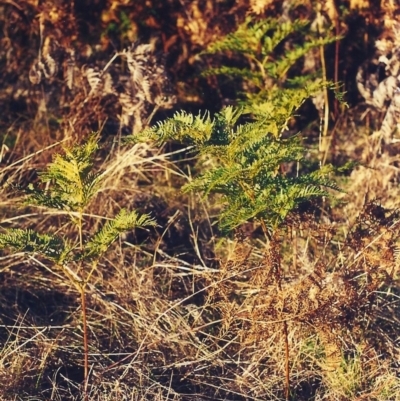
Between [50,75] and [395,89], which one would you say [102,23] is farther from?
[395,89]

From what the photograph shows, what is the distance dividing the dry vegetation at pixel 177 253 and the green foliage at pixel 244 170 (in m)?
0.20

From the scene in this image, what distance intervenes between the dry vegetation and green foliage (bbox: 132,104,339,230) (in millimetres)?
198

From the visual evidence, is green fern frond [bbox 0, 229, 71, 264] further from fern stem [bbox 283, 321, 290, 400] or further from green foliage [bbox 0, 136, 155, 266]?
fern stem [bbox 283, 321, 290, 400]

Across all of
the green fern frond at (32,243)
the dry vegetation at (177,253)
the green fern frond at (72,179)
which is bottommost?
the dry vegetation at (177,253)

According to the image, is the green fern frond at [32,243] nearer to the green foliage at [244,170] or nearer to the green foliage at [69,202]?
the green foliage at [69,202]

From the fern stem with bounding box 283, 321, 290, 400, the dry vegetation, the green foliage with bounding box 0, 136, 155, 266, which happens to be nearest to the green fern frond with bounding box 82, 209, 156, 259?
the green foliage with bounding box 0, 136, 155, 266

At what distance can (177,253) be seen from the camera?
4336mm

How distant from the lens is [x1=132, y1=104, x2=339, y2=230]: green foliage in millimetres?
3182

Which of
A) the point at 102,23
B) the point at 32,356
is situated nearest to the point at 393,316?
the point at 32,356

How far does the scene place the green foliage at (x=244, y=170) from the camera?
318 centimetres

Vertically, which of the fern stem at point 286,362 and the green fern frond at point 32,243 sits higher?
the green fern frond at point 32,243

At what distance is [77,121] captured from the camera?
484 centimetres

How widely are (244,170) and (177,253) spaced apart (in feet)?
4.25

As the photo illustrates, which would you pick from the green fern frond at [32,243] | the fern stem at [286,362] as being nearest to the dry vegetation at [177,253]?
the fern stem at [286,362]
